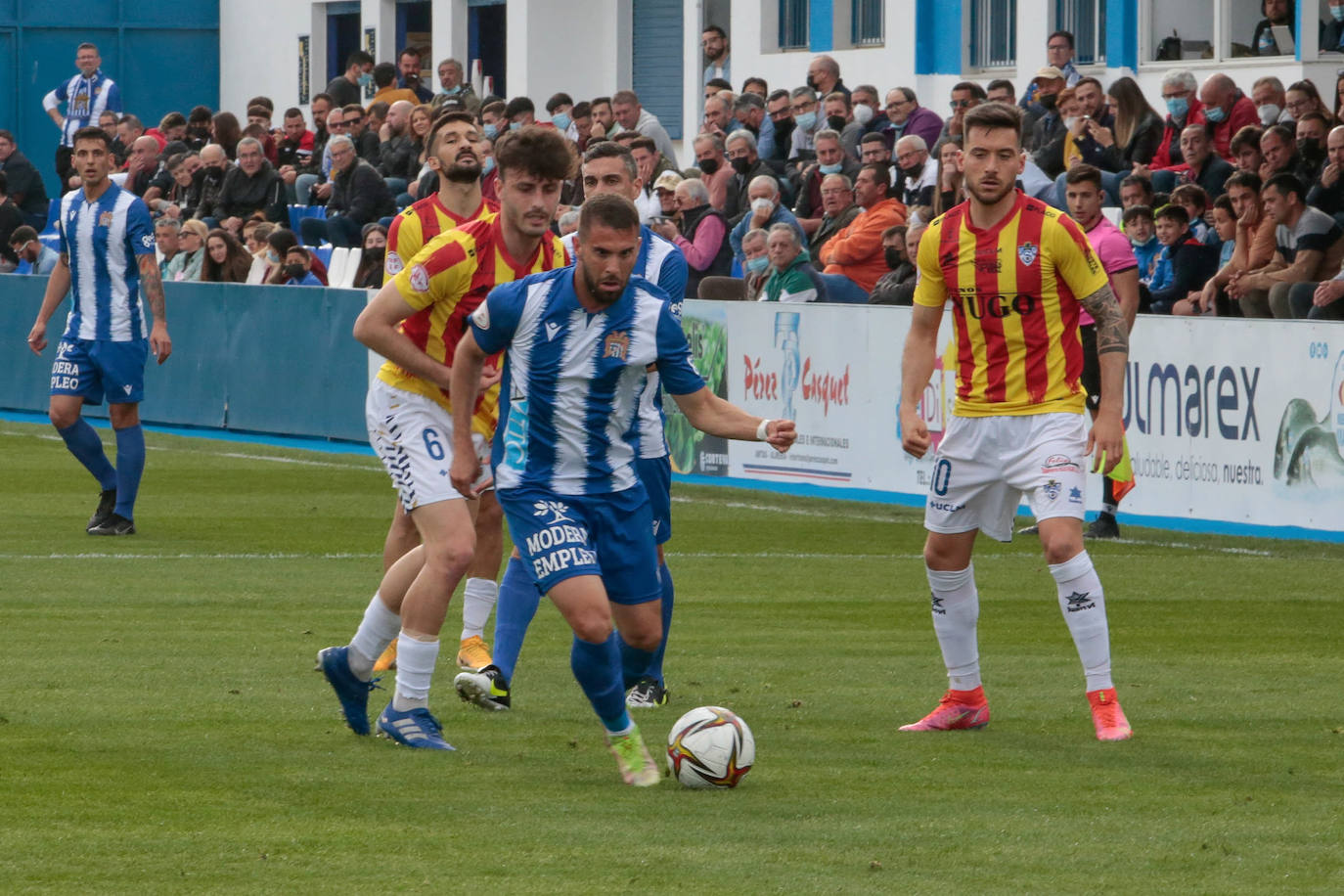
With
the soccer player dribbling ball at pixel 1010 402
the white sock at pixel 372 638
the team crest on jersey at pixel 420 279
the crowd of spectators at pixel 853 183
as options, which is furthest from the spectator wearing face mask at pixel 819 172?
the white sock at pixel 372 638

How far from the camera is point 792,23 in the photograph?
2936cm

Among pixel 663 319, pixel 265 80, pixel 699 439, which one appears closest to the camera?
pixel 663 319

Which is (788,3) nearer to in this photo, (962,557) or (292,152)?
(292,152)

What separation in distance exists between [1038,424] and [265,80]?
115 ft

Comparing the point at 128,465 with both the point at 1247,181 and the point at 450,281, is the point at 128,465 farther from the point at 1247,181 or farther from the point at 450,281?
the point at 1247,181

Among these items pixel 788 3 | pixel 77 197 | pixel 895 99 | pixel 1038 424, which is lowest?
pixel 1038 424

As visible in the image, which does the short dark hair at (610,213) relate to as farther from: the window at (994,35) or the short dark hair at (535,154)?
Result: the window at (994,35)

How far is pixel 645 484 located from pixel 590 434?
3.54ft

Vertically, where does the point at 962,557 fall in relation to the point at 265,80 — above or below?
below

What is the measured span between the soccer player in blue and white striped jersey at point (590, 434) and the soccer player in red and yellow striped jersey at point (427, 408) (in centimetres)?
43

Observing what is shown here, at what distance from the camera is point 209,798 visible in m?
6.30

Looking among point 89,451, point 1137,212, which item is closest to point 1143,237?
point 1137,212

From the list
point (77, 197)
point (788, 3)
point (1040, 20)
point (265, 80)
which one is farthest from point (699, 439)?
point (265, 80)

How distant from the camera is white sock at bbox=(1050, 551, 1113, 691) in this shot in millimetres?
7457
